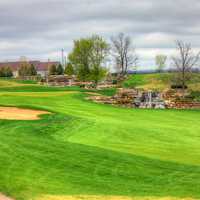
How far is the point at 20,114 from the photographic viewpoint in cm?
2741

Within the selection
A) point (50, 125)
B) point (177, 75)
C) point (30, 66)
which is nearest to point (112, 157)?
point (50, 125)

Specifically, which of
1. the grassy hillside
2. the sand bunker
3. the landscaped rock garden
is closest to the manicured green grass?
the sand bunker

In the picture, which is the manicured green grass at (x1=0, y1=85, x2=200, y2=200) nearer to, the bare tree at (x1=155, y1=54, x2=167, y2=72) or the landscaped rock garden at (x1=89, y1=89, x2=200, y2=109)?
the landscaped rock garden at (x1=89, y1=89, x2=200, y2=109)

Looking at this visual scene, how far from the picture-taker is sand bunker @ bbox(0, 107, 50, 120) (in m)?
25.1

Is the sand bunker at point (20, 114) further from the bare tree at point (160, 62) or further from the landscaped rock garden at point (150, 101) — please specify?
the bare tree at point (160, 62)

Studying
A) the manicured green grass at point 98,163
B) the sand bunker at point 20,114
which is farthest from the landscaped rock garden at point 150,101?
the manicured green grass at point 98,163

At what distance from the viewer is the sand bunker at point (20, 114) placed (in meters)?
25.1

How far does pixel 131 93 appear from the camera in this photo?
46.7 meters

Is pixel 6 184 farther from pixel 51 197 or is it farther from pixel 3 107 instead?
pixel 3 107

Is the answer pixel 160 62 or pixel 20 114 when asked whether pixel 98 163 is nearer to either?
pixel 20 114

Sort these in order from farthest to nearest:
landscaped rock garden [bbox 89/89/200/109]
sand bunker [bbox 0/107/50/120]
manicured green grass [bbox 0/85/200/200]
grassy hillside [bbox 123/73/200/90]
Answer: grassy hillside [bbox 123/73/200/90], landscaped rock garden [bbox 89/89/200/109], sand bunker [bbox 0/107/50/120], manicured green grass [bbox 0/85/200/200]

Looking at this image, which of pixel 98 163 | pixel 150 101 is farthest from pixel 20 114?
pixel 150 101

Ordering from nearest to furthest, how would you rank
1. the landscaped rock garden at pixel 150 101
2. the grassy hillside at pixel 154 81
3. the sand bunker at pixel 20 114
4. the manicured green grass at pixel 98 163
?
the manicured green grass at pixel 98 163, the sand bunker at pixel 20 114, the landscaped rock garden at pixel 150 101, the grassy hillside at pixel 154 81

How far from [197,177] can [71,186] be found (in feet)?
11.0
